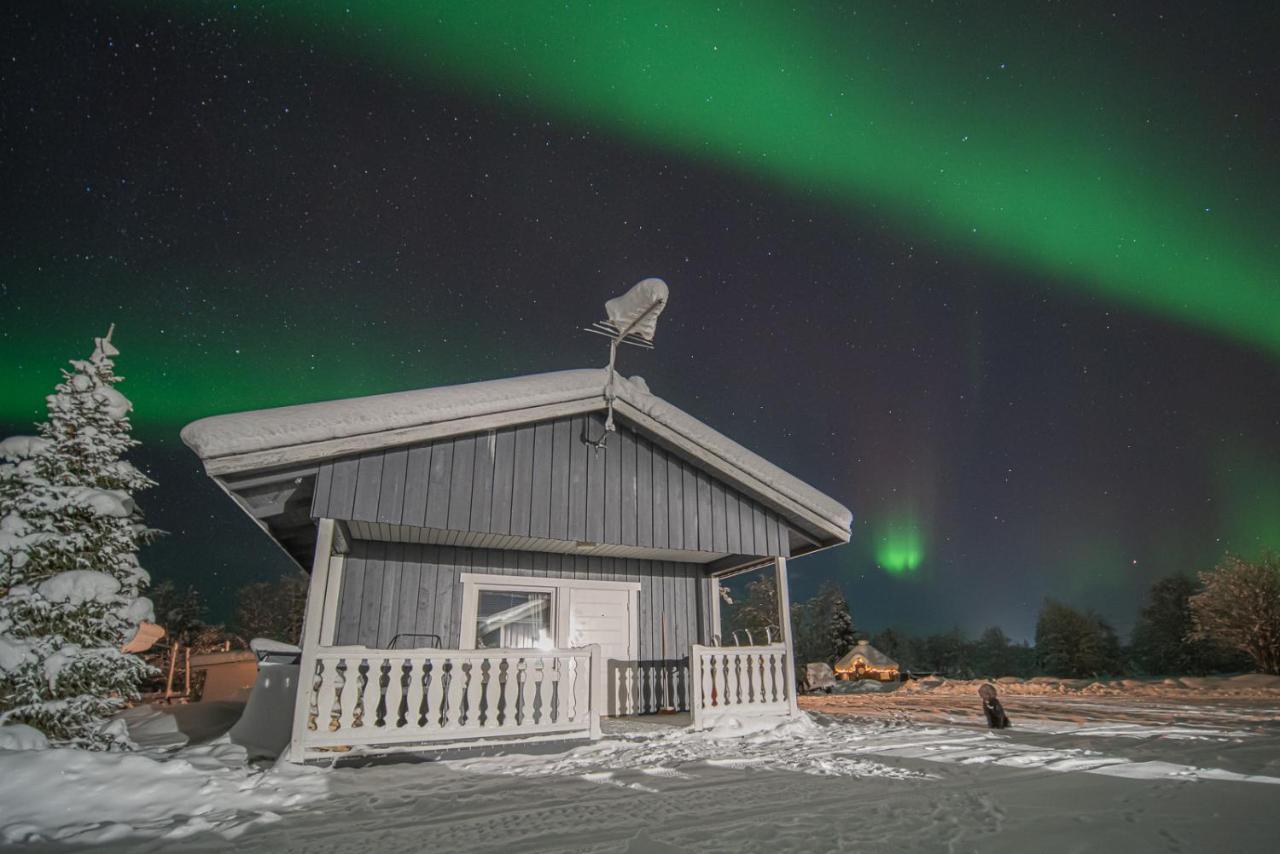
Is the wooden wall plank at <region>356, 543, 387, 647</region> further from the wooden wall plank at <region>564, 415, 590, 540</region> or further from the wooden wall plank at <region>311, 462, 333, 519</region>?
the wooden wall plank at <region>564, 415, 590, 540</region>

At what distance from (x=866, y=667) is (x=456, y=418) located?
34.2 metres

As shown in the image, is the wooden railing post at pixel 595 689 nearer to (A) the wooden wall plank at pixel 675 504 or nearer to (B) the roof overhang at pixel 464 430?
(A) the wooden wall plank at pixel 675 504

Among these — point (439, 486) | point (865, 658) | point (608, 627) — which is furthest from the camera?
point (865, 658)

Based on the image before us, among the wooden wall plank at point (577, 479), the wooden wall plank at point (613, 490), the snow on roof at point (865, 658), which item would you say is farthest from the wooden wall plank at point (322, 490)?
the snow on roof at point (865, 658)

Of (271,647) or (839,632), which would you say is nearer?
(271,647)

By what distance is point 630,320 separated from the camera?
8578 mm

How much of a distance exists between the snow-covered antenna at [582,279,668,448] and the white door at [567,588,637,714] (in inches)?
116

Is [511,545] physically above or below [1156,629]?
above

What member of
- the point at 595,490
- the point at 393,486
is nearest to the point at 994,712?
the point at 595,490

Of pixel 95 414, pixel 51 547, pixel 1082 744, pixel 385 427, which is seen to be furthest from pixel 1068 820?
pixel 95 414

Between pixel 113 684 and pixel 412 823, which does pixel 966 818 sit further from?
pixel 113 684

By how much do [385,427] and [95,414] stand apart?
440 centimetres

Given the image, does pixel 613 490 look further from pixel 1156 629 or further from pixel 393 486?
pixel 1156 629

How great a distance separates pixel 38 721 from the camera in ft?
21.2
